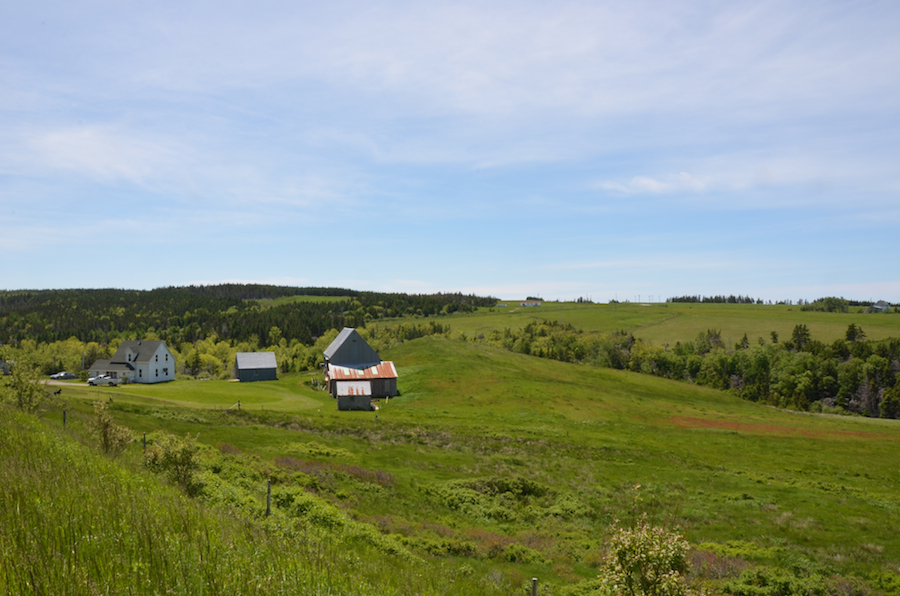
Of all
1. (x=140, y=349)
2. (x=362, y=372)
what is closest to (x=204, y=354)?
(x=140, y=349)

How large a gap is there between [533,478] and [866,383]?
119948mm

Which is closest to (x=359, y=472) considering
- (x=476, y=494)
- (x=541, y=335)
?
(x=476, y=494)

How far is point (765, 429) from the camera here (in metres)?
71.0

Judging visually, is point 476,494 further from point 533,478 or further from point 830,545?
point 830,545

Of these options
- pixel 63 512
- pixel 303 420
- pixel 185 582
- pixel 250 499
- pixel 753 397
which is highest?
pixel 63 512

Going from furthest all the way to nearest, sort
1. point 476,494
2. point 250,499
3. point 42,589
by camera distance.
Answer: point 476,494 → point 250,499 → point 42,589

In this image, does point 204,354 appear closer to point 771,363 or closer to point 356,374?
point 356,374

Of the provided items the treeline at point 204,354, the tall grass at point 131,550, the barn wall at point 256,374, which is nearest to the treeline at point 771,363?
the treeline at point 204,354

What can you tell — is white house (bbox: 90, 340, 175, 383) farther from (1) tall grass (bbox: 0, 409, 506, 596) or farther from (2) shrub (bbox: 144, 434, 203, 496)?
(1) tall grass (bbox: 0, 409, 506, 596)

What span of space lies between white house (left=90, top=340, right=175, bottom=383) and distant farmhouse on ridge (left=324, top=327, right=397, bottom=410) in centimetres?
5499

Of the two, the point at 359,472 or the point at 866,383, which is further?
the point at 866,383

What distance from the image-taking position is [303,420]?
185 ft

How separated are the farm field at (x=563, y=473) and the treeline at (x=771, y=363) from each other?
107 ft

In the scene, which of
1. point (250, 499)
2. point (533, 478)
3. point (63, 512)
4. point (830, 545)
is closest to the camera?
point (63, 512)
